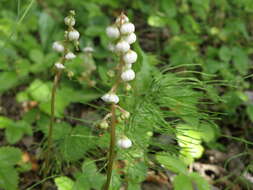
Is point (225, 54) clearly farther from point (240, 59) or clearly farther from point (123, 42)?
point (123, 42)

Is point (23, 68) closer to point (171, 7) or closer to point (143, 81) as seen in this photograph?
point (143, 81)

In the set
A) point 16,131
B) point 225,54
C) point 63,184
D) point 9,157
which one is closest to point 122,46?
point 63,184

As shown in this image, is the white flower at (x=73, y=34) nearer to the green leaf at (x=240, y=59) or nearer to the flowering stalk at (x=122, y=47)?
the flowering stalk at (x=122, y=47)

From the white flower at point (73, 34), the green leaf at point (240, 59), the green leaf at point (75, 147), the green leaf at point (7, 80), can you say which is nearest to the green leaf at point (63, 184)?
the green leaf at point (75, 147)

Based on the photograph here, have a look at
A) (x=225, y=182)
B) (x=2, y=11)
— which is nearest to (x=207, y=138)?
(x=225, y=182)

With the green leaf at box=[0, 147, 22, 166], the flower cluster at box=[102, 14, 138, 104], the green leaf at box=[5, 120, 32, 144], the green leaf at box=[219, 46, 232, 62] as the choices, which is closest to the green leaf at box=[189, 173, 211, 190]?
the flower cluster at box=[102, 14, 138, 104]

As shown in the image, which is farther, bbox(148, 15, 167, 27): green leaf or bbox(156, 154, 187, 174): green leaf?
bbox(148, 15, 167, 27): green leaf

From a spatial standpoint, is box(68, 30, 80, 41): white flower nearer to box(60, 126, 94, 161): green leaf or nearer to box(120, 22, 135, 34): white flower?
box(120, 22, 135, 34): white flower
